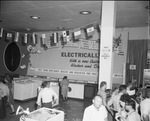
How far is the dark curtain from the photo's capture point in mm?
6193

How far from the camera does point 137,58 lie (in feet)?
20.6

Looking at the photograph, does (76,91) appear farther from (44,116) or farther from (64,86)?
(44,116)

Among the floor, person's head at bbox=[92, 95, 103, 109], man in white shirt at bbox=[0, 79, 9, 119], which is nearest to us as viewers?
person's head at bbox=[92, 95, 103, 109]

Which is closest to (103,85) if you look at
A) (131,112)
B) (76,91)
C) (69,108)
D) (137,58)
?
(131,112)

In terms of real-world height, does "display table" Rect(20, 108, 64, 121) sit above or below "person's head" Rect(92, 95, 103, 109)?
below

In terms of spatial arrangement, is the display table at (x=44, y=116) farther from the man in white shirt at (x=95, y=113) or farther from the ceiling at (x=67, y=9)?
the ceiling at (x=67, y=9)

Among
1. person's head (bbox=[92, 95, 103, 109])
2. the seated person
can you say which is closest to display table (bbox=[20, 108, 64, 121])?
person's head (bbox=[92, 95, 103, 109])

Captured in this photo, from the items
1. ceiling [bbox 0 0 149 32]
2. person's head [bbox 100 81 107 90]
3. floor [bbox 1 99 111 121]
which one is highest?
ceiling [bbox 0 0 149 32]

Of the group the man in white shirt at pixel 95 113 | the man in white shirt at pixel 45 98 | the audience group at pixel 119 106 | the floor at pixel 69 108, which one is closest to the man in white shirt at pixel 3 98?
the floor at pixel 69 108

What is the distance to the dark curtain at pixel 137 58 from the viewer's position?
6.19 m

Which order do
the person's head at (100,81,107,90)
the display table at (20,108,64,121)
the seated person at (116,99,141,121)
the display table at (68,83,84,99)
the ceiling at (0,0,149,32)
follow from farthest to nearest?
the display table at (68,83,84,99)
the ceiling at (0,0,149,32)
the person's head at (100,81,107,90)
the display table at (20,108,64,121)
the seated person at (116,99,141,121)

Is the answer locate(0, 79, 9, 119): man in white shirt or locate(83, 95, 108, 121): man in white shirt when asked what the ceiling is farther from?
locate(0, 79, 9, 119): man in white shirt

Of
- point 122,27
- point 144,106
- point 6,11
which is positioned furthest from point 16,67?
point 144,106

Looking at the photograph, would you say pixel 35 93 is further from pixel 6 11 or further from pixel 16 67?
pixel 6 11
